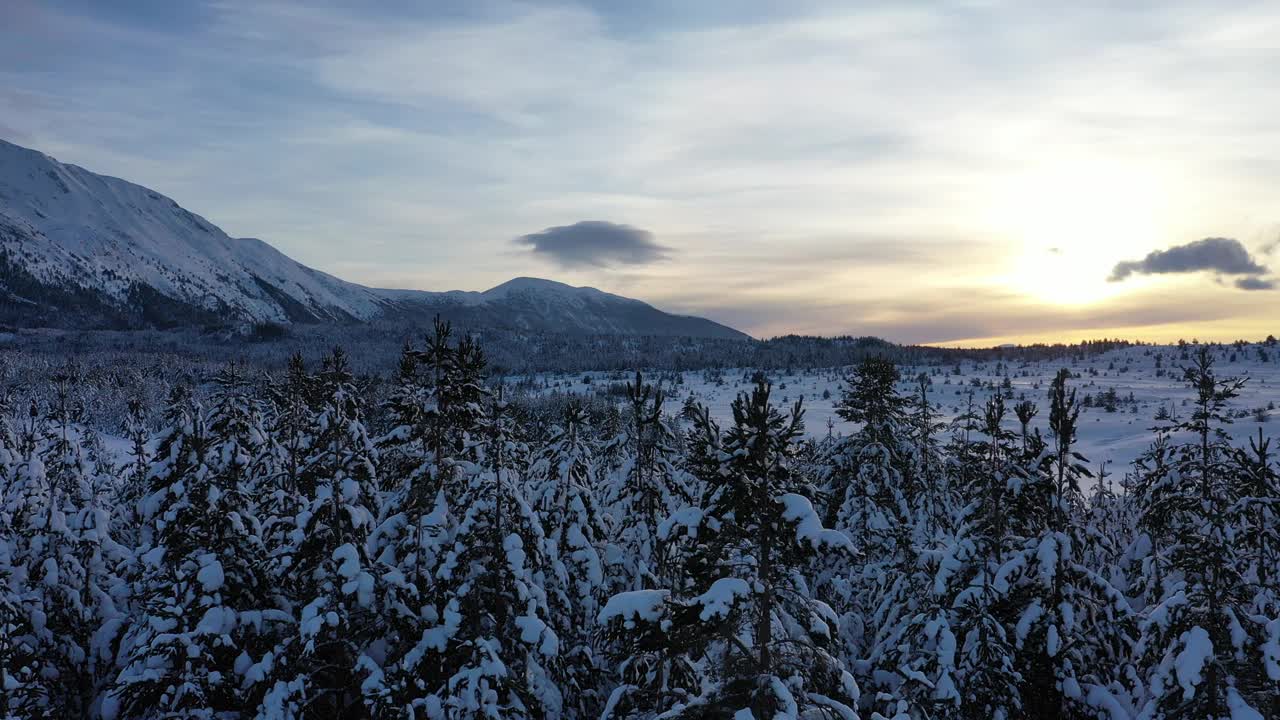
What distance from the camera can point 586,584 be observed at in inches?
641

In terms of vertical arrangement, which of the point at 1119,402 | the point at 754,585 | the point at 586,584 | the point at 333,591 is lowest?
the point at 1119,402

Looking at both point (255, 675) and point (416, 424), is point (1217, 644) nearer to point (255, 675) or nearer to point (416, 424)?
point (416, 424)

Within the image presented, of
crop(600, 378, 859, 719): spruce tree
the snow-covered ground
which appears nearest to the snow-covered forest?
crop(600, 378, 859, 719): spruce tree

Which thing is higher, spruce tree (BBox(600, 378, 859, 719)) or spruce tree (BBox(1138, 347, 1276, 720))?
spruce tree (BBox(600, 378, 859, 719))

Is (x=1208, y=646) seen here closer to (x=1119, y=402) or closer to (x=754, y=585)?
(x=754, y=585)

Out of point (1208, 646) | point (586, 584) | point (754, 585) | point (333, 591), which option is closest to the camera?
point (754, 585)

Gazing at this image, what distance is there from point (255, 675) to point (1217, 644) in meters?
15.5

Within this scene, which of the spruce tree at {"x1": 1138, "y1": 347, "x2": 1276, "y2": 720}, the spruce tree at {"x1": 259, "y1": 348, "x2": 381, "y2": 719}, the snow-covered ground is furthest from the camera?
the snow-covered ground

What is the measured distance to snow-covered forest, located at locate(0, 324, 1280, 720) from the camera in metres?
8.69

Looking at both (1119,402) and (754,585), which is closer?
(754,585)

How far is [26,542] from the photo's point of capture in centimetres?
1689

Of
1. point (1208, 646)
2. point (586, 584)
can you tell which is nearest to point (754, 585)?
point (1208, 646)

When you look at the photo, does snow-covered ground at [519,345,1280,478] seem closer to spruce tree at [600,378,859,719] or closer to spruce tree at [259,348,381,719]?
spruce tree at [259,348,381,719]

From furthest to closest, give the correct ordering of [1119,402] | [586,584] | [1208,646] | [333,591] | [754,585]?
[1119,402] < [586,584] < [333,591] < [1208,646] < [754,585]
